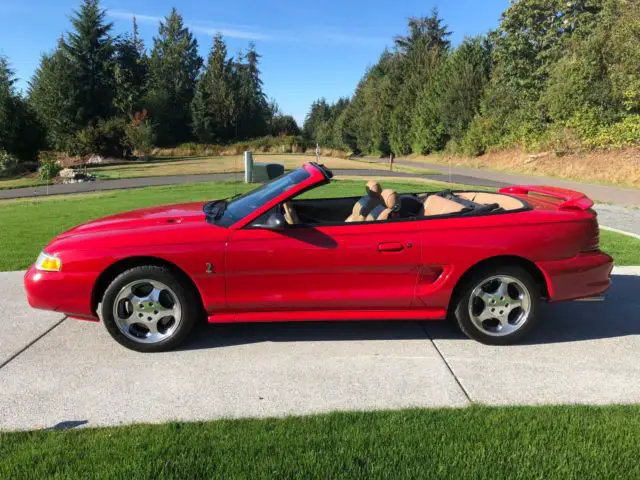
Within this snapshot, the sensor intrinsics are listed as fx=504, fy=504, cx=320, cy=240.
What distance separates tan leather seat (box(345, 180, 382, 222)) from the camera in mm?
4437

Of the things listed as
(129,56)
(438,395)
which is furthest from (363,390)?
(129,56)

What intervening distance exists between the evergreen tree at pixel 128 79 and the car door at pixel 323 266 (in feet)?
194

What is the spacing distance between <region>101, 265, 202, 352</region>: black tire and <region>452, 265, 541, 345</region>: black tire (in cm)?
207

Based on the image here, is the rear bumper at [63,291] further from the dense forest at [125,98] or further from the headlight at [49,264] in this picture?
the dense forest at [125,98]

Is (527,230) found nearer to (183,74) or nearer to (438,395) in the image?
(438,395)

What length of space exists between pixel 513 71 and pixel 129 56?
46022mm

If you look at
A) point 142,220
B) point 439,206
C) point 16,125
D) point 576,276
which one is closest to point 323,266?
point 439,206

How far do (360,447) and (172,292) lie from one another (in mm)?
1917

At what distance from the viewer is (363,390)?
3.33 metres

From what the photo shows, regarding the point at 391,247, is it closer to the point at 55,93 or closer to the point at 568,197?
the point at 568,197

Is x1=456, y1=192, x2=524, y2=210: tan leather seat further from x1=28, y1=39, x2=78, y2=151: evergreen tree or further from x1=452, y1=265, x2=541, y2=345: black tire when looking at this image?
x1=28, y1=39, x2=78, y2=151: evergreen tree

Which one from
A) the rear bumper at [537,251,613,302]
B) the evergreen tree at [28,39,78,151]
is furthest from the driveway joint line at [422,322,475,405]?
the evergreen tree at [28,39,78,151]

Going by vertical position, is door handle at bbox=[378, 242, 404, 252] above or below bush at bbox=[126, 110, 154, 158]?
below

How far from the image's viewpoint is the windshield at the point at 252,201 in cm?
401
